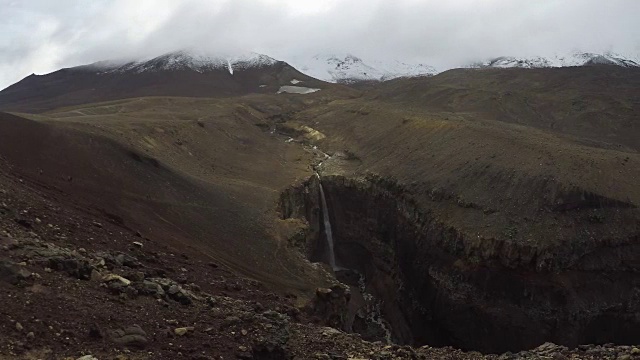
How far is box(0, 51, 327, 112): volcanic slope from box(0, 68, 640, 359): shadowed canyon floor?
224 ft

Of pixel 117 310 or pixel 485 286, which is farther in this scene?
pixel 485 286

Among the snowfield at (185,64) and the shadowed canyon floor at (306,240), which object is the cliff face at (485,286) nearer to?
the shadowed canyon floor at (306,240)

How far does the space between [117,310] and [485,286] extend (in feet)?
71.0

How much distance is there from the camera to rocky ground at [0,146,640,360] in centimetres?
859

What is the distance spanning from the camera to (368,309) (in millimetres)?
31594

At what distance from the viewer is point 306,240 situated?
28578mm

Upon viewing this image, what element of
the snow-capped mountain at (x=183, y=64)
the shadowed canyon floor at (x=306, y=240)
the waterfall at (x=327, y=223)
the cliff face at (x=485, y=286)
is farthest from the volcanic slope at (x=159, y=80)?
the cliff face at (x=485, y=286)

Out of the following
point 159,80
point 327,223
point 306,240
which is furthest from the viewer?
point 159,80

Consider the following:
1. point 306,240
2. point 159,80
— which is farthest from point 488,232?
point 159,80

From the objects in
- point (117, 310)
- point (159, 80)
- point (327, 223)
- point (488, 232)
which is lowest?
point (327, 223)

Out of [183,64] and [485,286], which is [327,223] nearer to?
[485,286]

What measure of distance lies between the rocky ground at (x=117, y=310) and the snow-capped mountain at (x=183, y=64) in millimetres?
124024

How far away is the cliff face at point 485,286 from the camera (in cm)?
2491

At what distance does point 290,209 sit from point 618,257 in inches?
738
